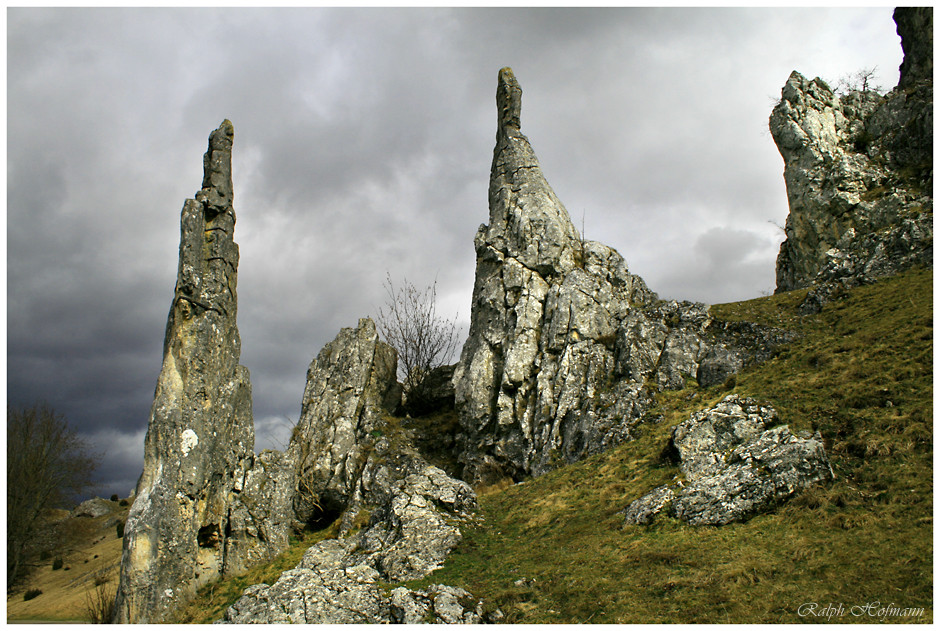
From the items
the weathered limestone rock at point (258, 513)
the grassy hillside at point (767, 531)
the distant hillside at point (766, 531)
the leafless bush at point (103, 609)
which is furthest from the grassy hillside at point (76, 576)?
the distant hillside at point (766, 531)

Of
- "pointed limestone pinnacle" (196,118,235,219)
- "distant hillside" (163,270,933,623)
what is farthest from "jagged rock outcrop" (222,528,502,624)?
"pointed limestone pinnacle" (196,118,235,219)

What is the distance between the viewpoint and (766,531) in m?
13.0

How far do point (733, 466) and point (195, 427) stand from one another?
18.6m

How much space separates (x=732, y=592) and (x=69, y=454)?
4397 cm

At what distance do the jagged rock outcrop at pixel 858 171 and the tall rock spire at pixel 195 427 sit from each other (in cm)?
3161

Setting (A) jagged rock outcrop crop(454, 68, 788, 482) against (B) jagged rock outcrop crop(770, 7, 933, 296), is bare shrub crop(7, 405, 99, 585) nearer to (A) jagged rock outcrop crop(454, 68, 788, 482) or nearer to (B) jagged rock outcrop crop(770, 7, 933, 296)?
(A) jagged rock outcrop crop(454, 68, 788, 482)

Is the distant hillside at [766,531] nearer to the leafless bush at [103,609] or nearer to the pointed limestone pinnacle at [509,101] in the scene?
the leafless bush at [103,609]

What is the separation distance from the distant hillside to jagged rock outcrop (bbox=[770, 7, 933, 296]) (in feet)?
27.5

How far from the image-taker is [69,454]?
3672 cm

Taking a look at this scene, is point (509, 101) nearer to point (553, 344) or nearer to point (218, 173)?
point (553, 344)

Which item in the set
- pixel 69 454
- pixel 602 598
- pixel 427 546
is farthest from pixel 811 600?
pixel 69 454

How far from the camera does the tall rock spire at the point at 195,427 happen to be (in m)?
16.2

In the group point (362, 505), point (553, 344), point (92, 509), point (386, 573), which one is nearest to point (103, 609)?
point (386, 573)

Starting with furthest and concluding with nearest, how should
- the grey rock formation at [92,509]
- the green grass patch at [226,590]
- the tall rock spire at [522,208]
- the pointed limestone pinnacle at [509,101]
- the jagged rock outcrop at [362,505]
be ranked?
the grey rock formation at [92,509], the pointed limestone pinnacle at [509,101], the tall rock spire at [522,208], the green grass patch at [226,590], the jagged rock outcrop at [362,505]
